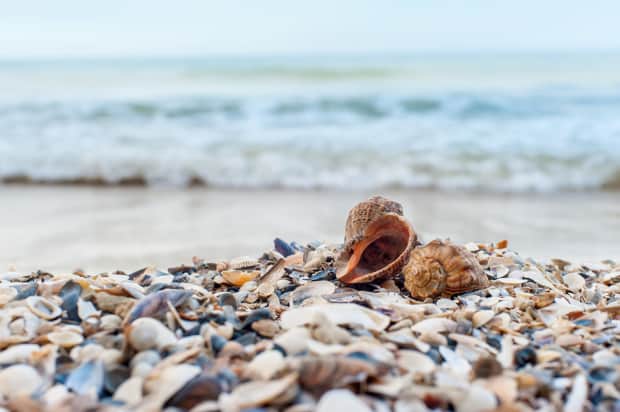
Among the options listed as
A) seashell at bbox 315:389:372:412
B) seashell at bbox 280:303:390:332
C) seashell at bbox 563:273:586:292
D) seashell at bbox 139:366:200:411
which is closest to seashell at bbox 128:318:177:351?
seashell at bbox 139:366:200:411

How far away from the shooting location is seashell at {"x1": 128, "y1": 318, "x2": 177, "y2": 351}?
1.57 meters

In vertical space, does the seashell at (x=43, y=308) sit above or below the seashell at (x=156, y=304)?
below

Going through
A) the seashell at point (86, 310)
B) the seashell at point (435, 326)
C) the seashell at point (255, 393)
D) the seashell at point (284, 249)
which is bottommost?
the seashell at point (284, 249)

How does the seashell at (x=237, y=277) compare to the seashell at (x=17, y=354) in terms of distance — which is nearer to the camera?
the seashell at (x=17, y=354)

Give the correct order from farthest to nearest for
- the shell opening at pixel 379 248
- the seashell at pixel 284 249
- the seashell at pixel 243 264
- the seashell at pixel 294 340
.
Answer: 1. the seashell at pixel 284 249
2. the seashell at pixel 243 264
3. the shell opening at pixel 379 248
4. the seashell at pixel 294 340

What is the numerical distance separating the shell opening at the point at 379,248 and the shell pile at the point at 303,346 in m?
0.07

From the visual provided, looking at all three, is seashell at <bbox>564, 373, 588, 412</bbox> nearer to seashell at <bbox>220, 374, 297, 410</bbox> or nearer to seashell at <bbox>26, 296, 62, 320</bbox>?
seashell at <bbox>220, 374, 297, 410</bbox>

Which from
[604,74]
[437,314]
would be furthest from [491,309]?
[604,74]

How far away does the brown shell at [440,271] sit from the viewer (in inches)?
81.2

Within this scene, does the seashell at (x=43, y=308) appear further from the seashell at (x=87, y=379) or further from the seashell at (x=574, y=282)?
the seashell at (x=574, y=282)

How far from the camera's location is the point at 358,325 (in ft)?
5.52

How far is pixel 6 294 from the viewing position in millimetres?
1962

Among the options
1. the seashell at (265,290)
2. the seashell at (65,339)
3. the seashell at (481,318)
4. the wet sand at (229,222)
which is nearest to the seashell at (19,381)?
the seashell at (65,339)

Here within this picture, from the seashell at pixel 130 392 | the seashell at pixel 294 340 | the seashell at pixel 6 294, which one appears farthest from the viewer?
the seashell at pixel 6 294
